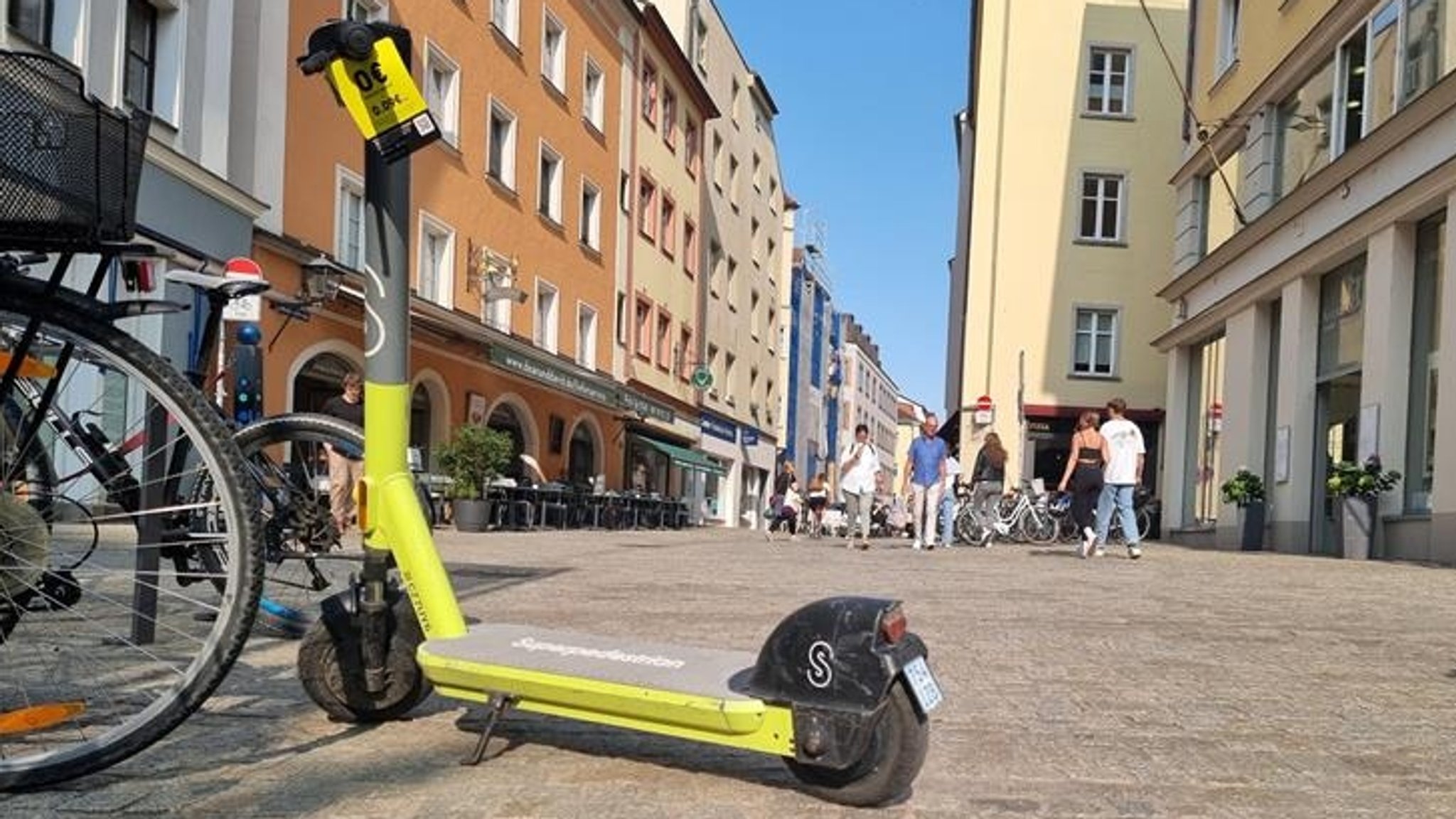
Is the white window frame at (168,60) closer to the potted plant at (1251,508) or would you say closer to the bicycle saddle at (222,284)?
the bicycle saddle at (222,284)

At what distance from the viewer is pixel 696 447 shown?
1655 inches

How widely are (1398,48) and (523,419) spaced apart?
58.7 feet

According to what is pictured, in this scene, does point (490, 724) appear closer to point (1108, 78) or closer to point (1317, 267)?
point (1317, 267)

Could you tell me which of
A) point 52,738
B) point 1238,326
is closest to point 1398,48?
point 1238,326

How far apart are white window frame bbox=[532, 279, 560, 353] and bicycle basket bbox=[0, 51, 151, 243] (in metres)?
25.1

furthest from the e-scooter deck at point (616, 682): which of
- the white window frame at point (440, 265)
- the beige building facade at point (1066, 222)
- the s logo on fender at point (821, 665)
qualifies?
the beige building facade at point (1066, 222)

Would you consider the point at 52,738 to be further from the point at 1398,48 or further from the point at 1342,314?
the point at 1342,314

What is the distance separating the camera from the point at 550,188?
95.3 ft

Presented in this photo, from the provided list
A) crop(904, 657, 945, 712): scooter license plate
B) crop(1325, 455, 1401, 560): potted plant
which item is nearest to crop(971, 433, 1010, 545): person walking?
crop(1325, 455, 1401, 560): potted plant

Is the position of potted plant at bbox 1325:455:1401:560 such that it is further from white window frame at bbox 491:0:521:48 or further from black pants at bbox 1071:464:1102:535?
white window frame at bbox 491:0:521:48

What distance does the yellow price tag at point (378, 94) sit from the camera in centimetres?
337

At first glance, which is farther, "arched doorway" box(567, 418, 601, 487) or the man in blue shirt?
"arched doorway" box(567, 418, 601, 487)

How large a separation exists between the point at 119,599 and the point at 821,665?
6.04ft

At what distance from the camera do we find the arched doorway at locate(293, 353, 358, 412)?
1980cm
